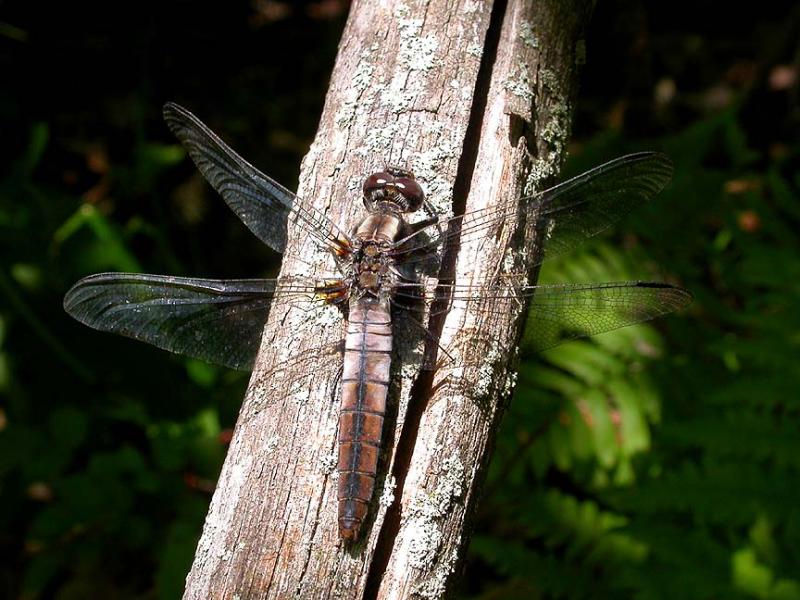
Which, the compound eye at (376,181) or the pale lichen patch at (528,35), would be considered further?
the pale lichen patch at (528,35)

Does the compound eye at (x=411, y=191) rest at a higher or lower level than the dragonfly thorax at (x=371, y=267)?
higher

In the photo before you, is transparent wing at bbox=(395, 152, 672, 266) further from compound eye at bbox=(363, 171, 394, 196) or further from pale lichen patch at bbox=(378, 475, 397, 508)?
pale lichen patch at bbox=(378, 475, 397, 508)

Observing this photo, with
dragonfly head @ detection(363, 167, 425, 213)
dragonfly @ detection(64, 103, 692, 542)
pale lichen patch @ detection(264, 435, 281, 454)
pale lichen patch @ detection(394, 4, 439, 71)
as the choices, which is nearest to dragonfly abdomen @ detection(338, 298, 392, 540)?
dragonfly @ detection(64, 103, 692, 542)

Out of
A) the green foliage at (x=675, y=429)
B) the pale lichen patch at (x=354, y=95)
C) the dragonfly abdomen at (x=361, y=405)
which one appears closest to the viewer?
the dragonfly abdomen at (x=361, y=405)

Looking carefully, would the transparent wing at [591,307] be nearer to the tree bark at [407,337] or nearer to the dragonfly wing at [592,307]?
the dragonfly wing at [592,307]

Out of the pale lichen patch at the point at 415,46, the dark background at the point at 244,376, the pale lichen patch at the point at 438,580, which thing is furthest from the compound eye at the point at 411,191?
the dark background at the point at 244,376

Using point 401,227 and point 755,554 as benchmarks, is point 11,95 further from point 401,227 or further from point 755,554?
point 755,554

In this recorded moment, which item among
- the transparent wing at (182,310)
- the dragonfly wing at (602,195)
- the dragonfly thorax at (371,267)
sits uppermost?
the dragonfly wing at (602,195)

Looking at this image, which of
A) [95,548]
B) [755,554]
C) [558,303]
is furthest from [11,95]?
[755,554]
